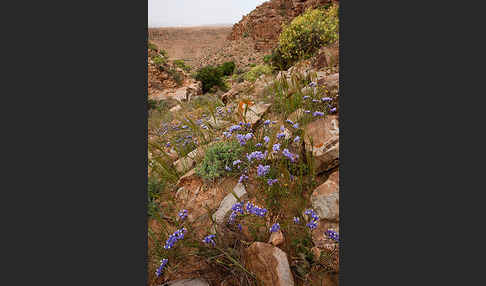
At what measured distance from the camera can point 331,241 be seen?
1.55 m

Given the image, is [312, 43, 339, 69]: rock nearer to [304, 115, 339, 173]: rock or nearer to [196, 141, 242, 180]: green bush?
[304, 115, 339, 173]: rock

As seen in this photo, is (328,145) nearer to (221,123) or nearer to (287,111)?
(287,111)

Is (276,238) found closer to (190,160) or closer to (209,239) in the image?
(209,239)

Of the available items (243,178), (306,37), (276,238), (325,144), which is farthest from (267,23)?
(276,238)

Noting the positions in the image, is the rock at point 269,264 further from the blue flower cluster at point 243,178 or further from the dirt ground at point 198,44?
the dirt ground at point 198,44

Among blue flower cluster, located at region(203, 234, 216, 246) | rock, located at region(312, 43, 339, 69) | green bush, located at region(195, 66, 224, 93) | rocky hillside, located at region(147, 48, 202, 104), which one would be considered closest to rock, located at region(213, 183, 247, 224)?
blue flower cluster, located at region(203, 234, 216, 246)

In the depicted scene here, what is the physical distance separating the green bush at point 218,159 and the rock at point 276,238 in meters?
0.85

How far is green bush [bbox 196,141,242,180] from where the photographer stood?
2.31m

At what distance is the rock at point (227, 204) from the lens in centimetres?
187

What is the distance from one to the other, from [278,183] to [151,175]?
1.51 m

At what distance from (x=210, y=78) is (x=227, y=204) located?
26.2 feet

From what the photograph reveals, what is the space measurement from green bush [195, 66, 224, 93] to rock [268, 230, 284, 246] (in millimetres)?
7701

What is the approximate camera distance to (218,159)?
2.44m

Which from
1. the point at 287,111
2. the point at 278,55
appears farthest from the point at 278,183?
the point at 278,55
